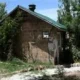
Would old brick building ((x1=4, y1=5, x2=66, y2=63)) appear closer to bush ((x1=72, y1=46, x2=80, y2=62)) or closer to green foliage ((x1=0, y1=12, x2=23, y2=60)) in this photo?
green foliage ((x1=0, y1=12, x2=23, y2=60))

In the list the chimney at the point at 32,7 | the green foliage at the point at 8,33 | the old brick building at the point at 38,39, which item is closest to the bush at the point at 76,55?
the old brick building at the point at 38,39

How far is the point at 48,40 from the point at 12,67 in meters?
4.99

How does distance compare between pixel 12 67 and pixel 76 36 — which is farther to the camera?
pixel 76 36

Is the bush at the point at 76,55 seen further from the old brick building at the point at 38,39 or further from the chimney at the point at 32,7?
the chimney at the point at 32,7

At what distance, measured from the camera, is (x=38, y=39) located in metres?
27.8

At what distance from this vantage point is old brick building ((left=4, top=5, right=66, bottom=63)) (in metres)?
27.2

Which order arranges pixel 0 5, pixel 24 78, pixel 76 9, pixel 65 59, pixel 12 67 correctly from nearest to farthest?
pixel 24 78 → pixel 12 67 → pixel 65 59 → pixel 76 9 → pixel 0 5

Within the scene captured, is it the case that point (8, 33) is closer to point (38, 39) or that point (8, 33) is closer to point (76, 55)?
point (38, 39)

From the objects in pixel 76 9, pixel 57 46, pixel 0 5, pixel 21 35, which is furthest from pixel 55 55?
pixel 0 5

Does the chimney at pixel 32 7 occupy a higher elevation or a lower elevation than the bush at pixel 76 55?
higher

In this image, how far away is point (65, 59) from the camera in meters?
28.9

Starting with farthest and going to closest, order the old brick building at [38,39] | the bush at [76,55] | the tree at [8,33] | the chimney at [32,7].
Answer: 1. the chimney at [32,7]
2. the bush at [76,55]
3. the tree at [8,33]
4. the old brick building at [38,39]

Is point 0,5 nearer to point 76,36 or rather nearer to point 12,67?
point 76,36

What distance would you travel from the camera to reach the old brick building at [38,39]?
89.2 feet
